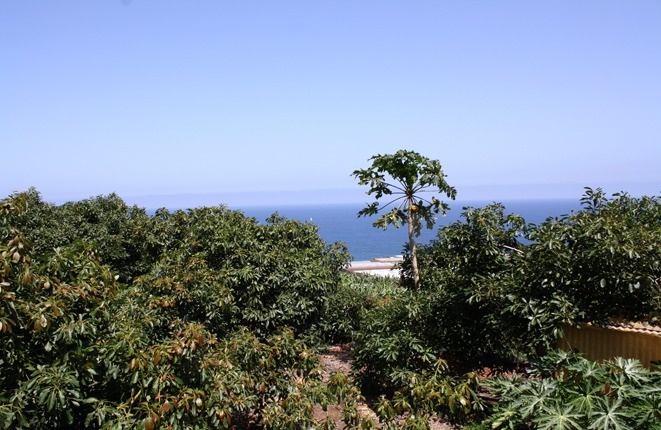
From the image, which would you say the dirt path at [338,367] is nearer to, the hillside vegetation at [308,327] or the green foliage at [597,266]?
the hillside vegetation at [308,327]

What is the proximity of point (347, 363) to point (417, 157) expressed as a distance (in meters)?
5.30

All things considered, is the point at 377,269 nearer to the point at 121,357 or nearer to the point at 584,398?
the point at 584,398

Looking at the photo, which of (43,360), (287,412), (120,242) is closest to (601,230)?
(287,412)

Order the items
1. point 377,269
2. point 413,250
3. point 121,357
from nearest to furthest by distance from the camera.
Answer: point 121,357 → point 413,250 → point 377,269

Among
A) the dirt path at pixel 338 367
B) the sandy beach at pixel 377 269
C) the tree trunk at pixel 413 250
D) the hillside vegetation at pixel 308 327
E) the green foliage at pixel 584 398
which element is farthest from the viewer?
the sandy beach at pixel 377 269

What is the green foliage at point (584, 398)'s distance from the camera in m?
4.60

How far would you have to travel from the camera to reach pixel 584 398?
489 cm

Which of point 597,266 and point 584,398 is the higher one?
point 597,266

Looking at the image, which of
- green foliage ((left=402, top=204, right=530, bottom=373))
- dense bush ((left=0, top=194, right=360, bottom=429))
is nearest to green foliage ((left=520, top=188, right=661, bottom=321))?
green foliage ((left=402, top=204, right=530, bottom=373))

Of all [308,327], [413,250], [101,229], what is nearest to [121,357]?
[308,327]

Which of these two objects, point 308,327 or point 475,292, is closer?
point 475,292

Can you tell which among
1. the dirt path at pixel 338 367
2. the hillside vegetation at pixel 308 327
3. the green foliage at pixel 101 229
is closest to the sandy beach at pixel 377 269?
the dirt path at pixel 338 367

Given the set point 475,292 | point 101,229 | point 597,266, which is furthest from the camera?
point 101,229

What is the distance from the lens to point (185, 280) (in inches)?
299
